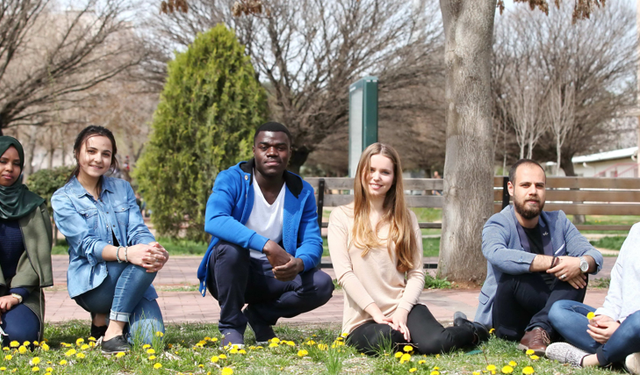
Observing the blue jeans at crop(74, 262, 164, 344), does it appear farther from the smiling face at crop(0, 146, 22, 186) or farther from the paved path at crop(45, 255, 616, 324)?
the paved path at crop(45, 255, 616, 324)

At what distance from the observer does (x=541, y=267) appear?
12.9 ft

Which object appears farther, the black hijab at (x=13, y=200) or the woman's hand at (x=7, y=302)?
the black hijab at (x=13, y=200)

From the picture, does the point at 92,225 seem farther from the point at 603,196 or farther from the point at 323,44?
the point at 323,44

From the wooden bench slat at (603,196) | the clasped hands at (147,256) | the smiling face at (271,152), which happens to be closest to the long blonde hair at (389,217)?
the smiling face at (271,152)

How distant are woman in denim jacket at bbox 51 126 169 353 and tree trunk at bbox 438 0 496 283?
13.5 feet

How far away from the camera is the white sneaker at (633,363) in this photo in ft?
10.9

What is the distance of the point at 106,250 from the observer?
384 centimetres

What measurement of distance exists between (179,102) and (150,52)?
7.03m

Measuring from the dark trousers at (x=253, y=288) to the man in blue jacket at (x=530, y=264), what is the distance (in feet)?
3.69

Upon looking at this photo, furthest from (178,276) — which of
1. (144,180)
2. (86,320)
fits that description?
(144,180)

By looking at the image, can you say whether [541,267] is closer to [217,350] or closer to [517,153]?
[217,350]

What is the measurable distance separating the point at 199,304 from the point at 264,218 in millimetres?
2426

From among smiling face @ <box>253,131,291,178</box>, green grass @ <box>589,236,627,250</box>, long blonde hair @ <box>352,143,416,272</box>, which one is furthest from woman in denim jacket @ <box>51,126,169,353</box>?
green grass @ <box>589,236,627,250</box>

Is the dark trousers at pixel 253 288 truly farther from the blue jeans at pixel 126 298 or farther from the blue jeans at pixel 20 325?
the blue jeans at pixel 20 325
